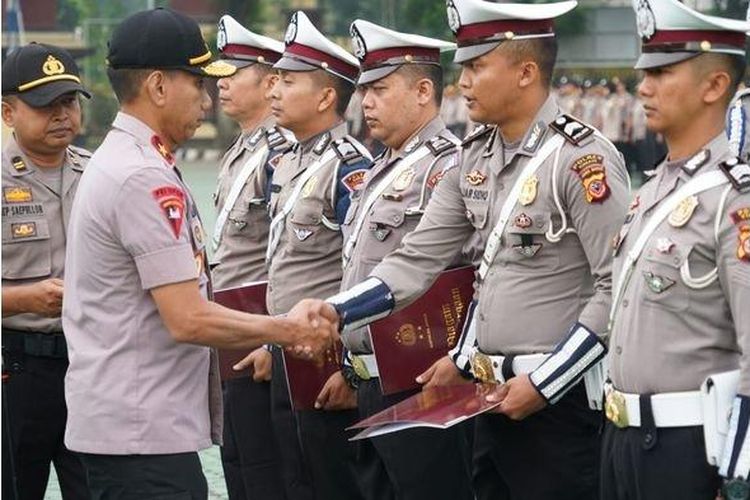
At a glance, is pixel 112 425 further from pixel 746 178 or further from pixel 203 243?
pixel 746 178

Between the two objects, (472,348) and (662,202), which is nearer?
(662,202)

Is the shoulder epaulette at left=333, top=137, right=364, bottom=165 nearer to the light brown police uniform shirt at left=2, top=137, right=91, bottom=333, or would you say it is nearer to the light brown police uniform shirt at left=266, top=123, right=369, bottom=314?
the light brown police uniform shirt at left=266, top=123, right=369, bottom=314

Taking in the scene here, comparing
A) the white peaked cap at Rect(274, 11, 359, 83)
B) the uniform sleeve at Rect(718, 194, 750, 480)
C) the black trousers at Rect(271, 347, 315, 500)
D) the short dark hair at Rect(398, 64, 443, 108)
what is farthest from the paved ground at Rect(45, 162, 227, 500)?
the uniform sleeve at Rect(718, 194, 750, 480)

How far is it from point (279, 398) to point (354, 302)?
1.39 meters

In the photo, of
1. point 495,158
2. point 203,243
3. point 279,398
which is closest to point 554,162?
point 495,158

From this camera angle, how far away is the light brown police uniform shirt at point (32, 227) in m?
6.13

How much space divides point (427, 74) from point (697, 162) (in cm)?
213

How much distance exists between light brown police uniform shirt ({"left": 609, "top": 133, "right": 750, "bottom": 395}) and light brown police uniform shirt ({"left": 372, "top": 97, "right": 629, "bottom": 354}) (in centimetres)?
49

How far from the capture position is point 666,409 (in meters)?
4.31

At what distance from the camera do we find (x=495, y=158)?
5.34 metres

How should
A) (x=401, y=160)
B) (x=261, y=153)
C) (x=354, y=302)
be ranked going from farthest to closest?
(x=261, y=153)
(x=401, y=160)
(x=354, y=302)

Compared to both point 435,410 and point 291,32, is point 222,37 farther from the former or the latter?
point 435,410

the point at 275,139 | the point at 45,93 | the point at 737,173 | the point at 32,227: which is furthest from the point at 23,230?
the point at 737,173

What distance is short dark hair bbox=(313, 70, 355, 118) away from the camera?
676cm
